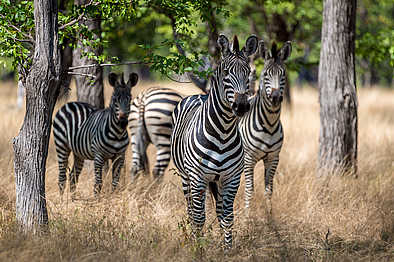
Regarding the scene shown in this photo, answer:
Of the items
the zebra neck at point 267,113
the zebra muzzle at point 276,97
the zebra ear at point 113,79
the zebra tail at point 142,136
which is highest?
the zebra ear at point 113,79

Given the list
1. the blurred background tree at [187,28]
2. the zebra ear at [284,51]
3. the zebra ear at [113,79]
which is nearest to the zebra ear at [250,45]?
the blurred background tree at [187,28]

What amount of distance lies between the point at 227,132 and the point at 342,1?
13.9 ft

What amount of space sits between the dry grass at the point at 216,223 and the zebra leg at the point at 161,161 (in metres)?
0.19

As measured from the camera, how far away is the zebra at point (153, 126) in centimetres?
784

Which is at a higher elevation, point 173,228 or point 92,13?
point 92,13

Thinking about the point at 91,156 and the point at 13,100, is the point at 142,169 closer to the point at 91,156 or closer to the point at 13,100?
the point at 91,156

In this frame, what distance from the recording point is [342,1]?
7.78 meters

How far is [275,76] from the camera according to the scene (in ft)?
21.0

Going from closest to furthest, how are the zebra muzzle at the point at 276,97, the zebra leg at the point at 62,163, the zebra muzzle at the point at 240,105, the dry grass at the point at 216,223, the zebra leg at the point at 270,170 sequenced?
the zebra muzzle at the point at 240,105 → the dry grass at the point at 216,223 → the zebra muzzle at the point at 276,97 → the zebra leg at the point at 270,170 → the zebra leg at the point at 62,163

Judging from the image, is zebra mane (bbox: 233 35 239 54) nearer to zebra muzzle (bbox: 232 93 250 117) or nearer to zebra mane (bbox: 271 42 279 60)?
zebra muzzle (bbox: 232 93 250 117)

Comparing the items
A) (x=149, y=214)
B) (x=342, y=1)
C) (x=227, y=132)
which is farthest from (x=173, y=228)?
(x=342, y=1)

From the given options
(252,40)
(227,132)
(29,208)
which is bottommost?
(29,208)

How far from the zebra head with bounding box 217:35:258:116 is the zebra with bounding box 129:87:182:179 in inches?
126

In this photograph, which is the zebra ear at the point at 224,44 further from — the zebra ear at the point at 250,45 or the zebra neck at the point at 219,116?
the zebra neck at the point at 219,116
